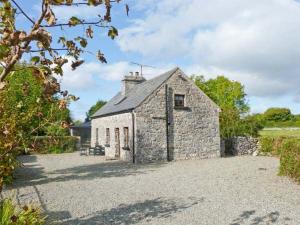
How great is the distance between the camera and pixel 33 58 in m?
2.70

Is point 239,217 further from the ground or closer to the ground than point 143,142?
closer to the ground

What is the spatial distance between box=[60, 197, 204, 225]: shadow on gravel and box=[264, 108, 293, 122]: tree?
6885 cm

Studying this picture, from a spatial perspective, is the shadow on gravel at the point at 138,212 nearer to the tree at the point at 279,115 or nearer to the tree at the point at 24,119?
the tree at the point at 24,119

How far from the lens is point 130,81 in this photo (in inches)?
1143

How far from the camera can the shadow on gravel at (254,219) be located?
27.1ft

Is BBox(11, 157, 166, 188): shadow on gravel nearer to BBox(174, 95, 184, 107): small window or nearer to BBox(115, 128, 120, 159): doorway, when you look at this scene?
BBox(174, 95, 184, 107): small window

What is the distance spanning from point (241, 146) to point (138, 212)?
60.0 ft

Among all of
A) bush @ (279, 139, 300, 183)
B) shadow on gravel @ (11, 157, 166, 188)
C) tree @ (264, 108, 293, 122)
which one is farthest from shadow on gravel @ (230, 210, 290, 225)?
tree @ (264, 108, 293, 122)

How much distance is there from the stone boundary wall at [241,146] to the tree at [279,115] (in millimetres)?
51096

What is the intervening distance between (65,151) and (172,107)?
13.8 meters

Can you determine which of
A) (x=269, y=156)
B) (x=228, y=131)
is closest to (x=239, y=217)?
(x=269, y=156)

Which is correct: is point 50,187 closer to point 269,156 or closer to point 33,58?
point 33,58

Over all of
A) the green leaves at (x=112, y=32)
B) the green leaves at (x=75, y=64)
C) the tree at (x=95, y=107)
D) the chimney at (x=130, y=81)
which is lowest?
the green leaves at (x=75, y=64)

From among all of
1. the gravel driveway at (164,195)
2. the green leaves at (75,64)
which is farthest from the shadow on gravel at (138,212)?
the green leaves at (75,64)
